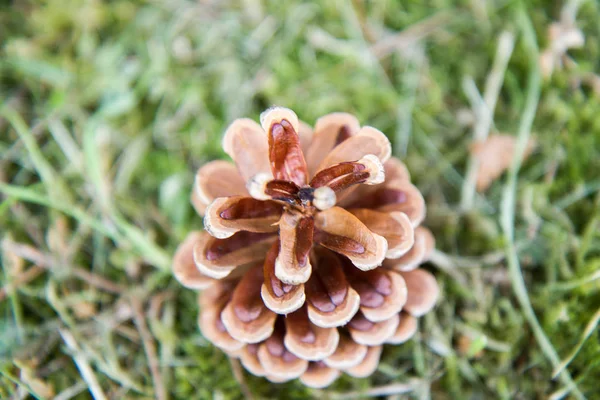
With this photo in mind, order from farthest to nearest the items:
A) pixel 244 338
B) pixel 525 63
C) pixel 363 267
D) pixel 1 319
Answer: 1. pixel 525 63
2. pixel 1 319
3. pixel 244 338
4. pixel 363 267

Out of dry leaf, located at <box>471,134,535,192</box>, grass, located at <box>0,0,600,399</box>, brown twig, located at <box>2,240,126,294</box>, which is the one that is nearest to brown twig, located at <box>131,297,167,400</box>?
grass, located at <box>0,0,600,399</box>

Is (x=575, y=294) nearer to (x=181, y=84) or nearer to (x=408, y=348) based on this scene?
(x=408, y=348)

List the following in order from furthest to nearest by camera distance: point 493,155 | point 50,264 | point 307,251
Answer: point 493,155 → point 50,264 → point 307,251

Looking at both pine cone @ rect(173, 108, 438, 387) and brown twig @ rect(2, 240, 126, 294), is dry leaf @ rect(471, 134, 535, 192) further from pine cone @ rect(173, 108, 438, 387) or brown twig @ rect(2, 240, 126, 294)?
brown twig @ rect(2, 240, 126, 294)

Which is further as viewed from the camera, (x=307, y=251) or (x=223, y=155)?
(x=223, y=155)

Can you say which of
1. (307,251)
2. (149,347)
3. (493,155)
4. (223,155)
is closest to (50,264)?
(149,347)

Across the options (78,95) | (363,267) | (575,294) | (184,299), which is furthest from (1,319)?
(575,294)

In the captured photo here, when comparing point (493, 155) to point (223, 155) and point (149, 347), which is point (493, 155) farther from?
point (149, 347)
